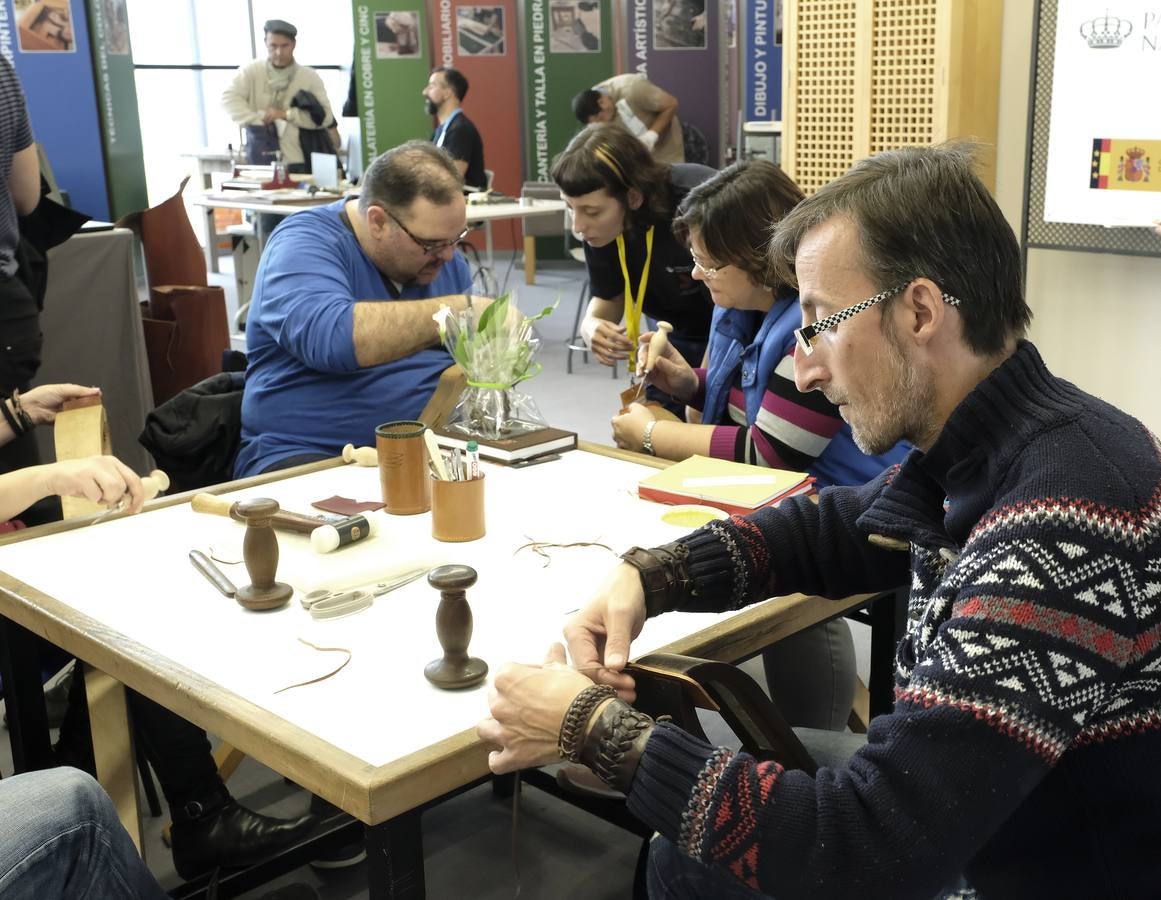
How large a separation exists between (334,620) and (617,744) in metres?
0.65

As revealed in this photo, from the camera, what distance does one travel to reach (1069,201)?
4012 millimetres

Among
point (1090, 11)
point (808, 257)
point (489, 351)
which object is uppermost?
point (1090, 11)

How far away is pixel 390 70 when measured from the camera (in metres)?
10.5

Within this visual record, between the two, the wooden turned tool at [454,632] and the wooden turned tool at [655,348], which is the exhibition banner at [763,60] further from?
the wooden turned tool at [454,632]

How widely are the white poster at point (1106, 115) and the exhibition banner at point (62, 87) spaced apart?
5.35m

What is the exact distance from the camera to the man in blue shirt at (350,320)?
288 centimetres

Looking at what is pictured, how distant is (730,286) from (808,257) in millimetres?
1314

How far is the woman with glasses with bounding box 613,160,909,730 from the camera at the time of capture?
2.46 metres

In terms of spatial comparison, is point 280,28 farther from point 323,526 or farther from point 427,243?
point 323,526

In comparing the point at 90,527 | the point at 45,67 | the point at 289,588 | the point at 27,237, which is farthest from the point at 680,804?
the point at 45,67

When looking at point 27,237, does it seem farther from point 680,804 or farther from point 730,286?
point 680,804

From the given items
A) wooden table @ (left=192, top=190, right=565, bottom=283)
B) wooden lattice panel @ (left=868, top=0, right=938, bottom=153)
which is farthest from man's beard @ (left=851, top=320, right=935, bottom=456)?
wooden table @ (left=192, top=190, right=565, bottom=283)

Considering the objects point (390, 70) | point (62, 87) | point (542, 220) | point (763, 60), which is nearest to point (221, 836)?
point (62, 87)

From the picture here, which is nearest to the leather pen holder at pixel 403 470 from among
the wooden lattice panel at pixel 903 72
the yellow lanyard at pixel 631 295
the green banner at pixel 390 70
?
the yellow lanyard at pixel 631 295
